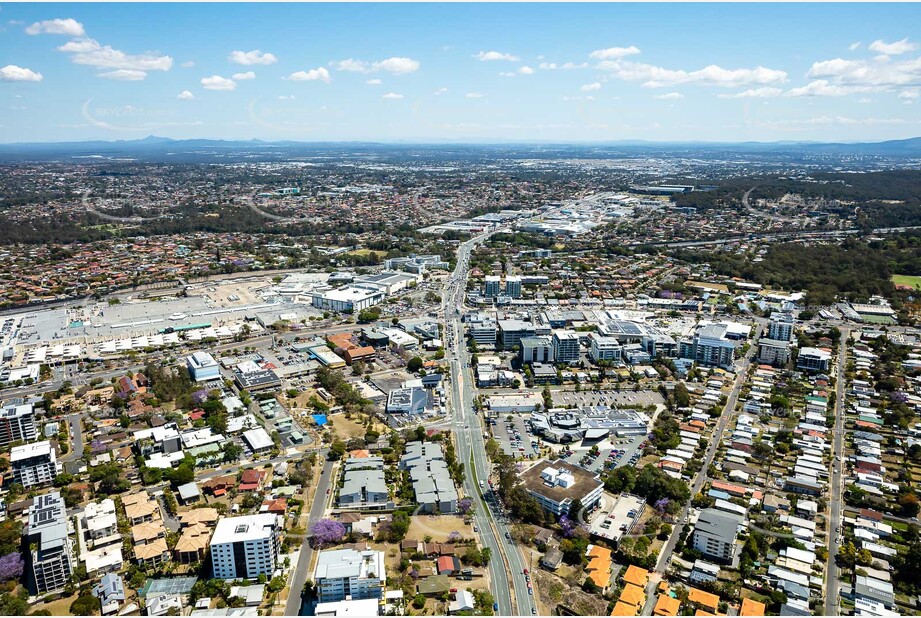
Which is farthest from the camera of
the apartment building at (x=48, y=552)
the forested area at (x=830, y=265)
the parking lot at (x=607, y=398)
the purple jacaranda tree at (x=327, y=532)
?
the forested area at (x=830, y=265)

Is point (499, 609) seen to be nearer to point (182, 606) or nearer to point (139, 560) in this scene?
point (182, 606)

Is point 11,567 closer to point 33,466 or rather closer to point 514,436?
point 33,466

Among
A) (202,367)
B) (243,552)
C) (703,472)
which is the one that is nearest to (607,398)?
(703,472)

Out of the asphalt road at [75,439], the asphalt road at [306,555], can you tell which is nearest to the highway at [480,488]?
the asphalt road at [306,555]

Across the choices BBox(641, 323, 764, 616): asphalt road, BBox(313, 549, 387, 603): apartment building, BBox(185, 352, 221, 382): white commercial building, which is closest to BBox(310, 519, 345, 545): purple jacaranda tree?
BBox(313, 549, 387, 603): apartment building

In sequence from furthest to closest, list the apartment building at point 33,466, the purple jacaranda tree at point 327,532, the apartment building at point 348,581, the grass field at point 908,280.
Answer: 1. the grass field at point 908,280
2. the apartment building at point 33,466
3. the purple jacaranda tree at point 327,532
4. the apartment building at point 348,581

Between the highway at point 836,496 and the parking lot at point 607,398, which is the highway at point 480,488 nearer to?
the parking lot at point 607,398

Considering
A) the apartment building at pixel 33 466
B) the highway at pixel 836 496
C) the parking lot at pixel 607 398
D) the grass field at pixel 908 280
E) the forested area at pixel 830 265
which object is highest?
the forested area at pixel 830 265

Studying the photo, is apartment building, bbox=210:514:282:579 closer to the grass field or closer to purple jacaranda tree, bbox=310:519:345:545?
purple jacaranda tree, bbox=310:519:345:545
